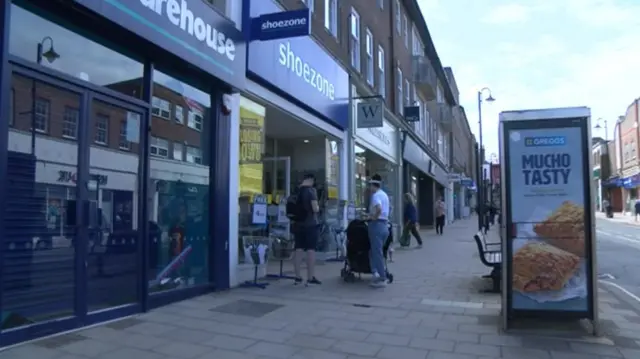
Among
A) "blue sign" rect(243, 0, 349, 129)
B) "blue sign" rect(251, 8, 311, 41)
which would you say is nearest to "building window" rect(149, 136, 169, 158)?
"blue sign" rect(243, 0, 349, 129)

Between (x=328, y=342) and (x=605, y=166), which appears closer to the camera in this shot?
(x=328, y=342)

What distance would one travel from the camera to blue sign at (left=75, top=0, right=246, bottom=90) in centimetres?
532

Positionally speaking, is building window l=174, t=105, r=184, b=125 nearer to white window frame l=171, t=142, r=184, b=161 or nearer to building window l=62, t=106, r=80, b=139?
white window frame l=171, t=142, r=184, b=161

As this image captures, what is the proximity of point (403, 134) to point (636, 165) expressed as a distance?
121 feet

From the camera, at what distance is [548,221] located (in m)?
5.21

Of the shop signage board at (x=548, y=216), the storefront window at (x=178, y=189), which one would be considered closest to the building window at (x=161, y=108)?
the storefront window at (x=178, y=189)

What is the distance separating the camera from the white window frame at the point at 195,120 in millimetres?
7148

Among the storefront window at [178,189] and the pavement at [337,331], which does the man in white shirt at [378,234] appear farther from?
the storefront window at [178,189]

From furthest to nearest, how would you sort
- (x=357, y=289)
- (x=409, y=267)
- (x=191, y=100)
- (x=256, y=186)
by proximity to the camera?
(x=409, y=267) → (x=256, y=186) → (x=357, y=289) → (x=191, y=100)

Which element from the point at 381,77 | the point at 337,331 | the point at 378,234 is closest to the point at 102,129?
the point at 337,331

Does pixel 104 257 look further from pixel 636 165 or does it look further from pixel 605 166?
pixel 605 166

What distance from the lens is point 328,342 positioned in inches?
193

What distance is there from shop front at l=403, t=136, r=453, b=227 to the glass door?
53.0ft

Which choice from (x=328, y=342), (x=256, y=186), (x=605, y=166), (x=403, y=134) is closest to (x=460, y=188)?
(x=605, y=166)
